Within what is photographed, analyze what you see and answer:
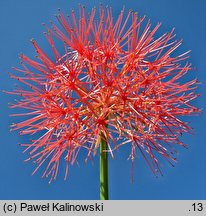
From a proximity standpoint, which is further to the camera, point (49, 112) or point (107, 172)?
point (49, 112)

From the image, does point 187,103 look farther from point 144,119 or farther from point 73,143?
point 73,143

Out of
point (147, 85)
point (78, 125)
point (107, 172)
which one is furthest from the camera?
point (147, 85)

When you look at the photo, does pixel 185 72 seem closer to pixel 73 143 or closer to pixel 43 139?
pixel 73 143

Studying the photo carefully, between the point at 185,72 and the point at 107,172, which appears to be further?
the point at 185,72

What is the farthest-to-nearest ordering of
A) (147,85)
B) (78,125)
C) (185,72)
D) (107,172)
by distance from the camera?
(185,72), (147,85), (78,125), (107,172)

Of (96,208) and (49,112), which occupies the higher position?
(49,112)

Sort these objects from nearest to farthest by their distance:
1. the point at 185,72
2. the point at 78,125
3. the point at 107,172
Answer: the point at 107,172, the point at 78,125, the point at 185,72

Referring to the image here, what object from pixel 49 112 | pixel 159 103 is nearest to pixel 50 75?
pixel 49 112

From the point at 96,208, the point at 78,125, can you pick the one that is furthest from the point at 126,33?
the point at 96,208

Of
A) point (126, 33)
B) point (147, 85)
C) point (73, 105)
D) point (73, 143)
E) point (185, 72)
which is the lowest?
point (73, 143)
